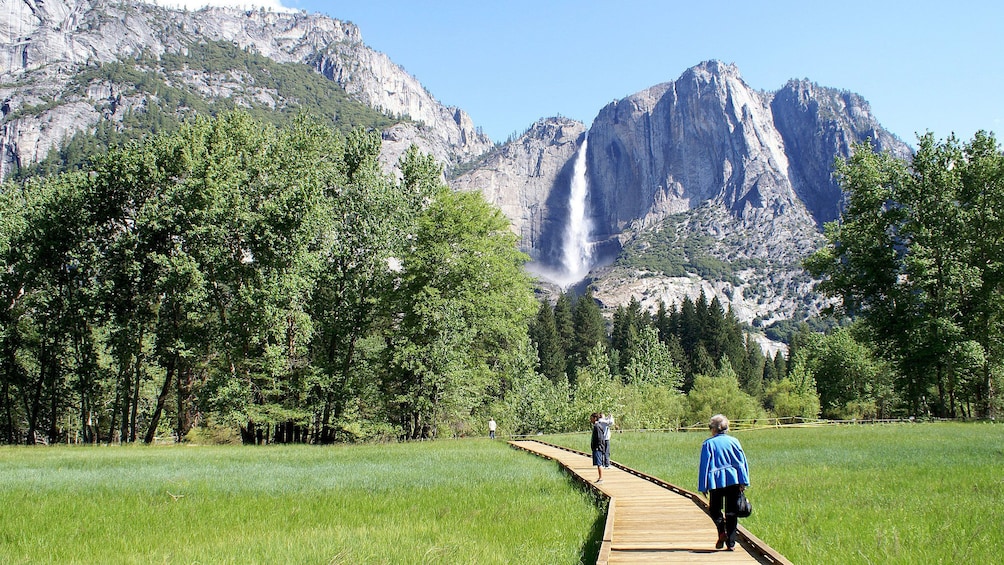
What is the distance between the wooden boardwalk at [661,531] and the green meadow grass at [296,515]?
574 mm

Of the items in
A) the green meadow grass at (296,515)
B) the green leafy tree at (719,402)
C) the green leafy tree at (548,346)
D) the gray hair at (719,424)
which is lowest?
the green leafy tree at (719,402)

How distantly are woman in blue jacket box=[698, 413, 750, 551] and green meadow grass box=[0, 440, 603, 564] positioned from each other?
6.14 ft

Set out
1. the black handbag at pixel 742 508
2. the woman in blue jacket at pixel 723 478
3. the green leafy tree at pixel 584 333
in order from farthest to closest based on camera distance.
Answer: the green leafy tree at pixel 584 333
the woman in blue jacket at pixel 723 478
the black handbag at pixel 742 508

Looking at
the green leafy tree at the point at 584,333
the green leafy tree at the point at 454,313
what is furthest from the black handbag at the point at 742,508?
the green leafy tree at the point at 584,333

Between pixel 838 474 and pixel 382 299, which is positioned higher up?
pixel 382 299

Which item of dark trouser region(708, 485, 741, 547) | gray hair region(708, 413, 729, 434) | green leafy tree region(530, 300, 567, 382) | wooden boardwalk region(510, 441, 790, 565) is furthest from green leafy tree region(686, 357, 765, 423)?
dark trouser region(708, 485, 741, 547)

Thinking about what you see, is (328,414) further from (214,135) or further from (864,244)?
(864,244)

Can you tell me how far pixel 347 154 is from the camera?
40562mm

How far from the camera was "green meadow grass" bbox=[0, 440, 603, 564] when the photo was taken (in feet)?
28.0

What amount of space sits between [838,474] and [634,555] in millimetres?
10630

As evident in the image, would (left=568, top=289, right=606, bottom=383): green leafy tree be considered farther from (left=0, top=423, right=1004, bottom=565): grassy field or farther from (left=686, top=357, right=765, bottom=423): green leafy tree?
(left=0, top=423, right=1004, bottom=565): grassy field

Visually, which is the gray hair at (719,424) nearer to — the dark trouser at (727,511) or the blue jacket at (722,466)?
the blue jacket at (722,466)

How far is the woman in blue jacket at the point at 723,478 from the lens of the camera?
8.16 meters

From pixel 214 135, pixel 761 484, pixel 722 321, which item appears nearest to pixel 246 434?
pixel 214 135
